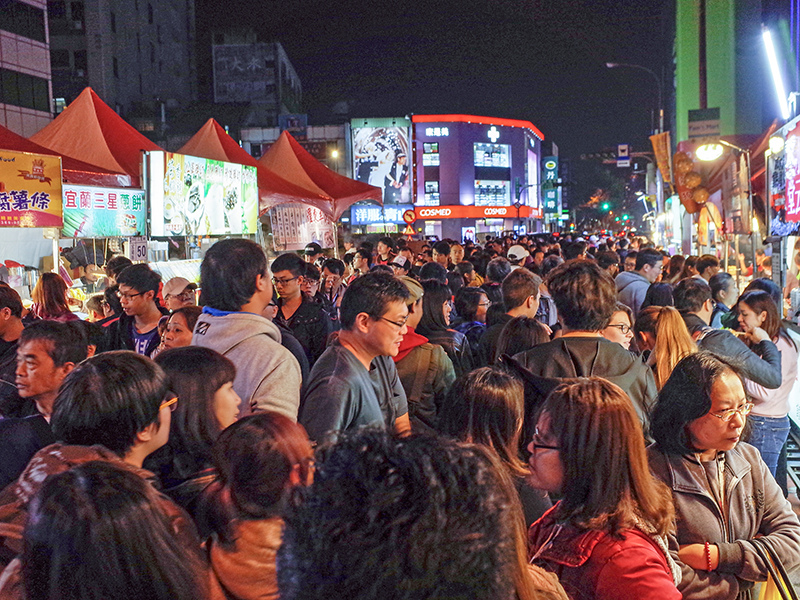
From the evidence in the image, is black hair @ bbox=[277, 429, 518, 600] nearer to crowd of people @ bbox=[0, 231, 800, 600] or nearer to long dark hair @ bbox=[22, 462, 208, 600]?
crowd of people @ bbox=[0, 231, 800, 600]

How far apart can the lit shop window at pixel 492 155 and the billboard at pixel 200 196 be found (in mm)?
68723

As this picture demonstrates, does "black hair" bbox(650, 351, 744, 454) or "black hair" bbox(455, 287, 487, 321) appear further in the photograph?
"black hair" bbox(455, 287, 487, 321)

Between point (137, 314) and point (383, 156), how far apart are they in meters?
50.6

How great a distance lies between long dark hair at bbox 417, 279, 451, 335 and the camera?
5609 millimetres

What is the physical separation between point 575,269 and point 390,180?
5369cm

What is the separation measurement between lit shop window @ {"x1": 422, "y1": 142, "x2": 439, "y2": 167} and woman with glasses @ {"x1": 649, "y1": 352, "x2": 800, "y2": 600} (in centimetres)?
7545

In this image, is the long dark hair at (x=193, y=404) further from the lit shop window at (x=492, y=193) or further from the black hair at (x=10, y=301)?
the lit shop window at (x=492, y=193)

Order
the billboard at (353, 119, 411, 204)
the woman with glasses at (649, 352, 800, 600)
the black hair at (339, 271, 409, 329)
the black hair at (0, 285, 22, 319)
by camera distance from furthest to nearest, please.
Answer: the billboard at (353, 119, 411, 204), the black hair at (0, 285, 22, 319), the black hair at (339, 271, 409, 329), the woman with glasses at (649, 352, 800, 600)

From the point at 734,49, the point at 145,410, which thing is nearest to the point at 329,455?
the point at 145,410

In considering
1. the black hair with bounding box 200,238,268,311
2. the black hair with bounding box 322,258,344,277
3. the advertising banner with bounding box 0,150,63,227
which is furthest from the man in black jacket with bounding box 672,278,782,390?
the advertising banner with bounding box 0,150,63,227

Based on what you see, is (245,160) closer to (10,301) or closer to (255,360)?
(10,301)

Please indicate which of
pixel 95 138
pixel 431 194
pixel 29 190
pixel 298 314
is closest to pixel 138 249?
pixel 95 138

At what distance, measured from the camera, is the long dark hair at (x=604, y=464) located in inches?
79.5

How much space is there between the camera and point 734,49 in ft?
125
